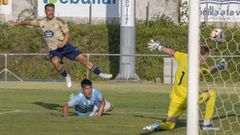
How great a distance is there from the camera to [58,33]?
21.2m

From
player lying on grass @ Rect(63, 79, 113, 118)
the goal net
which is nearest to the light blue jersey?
player lying on grass @ Rect(63, 79, 113, 118)

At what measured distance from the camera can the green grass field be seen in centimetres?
1568

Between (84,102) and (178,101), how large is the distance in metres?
3.11

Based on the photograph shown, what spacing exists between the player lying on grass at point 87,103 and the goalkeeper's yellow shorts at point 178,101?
273 cm

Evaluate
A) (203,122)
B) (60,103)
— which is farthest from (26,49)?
(203,122)

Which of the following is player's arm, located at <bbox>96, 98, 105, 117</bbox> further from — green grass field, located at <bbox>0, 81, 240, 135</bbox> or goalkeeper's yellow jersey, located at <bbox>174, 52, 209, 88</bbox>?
goalkeeper's yellow jersey, located at <bbox>174, 52, 209, 88</bbox>

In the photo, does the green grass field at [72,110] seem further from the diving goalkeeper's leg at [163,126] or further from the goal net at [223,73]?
the goal net at [223,73]

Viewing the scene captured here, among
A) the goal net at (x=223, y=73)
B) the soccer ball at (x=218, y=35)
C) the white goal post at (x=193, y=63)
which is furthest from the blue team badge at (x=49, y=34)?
the white goal post at (x=193, y=63)

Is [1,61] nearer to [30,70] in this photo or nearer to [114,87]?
[30,70]

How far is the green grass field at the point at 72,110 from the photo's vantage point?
15680 mm

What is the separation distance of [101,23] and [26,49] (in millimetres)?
3905

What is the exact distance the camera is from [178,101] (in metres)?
15.6

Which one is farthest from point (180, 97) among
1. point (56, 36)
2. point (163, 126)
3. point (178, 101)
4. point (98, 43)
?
point (98, 43)

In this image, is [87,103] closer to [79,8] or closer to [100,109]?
[100,109]
